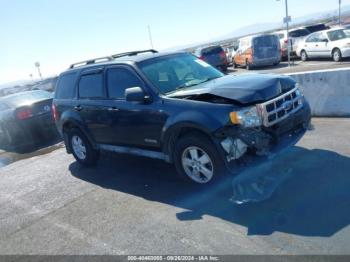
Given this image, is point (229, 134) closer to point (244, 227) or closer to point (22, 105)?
point (244, 227)


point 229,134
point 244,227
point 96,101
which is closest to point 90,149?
point 96,101

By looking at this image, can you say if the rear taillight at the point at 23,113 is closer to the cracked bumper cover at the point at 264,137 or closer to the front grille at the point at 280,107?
the cracked bumper cover at the point at 264,137

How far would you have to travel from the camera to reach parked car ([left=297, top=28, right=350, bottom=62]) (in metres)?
17.7

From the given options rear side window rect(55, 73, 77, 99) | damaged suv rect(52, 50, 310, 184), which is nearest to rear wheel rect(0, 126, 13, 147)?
rear side window rect(55, 73, 77, 99)

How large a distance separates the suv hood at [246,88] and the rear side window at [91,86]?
1687 mm

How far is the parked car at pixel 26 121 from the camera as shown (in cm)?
1020

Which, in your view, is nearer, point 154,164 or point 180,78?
point 180,78

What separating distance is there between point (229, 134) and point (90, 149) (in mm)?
3467

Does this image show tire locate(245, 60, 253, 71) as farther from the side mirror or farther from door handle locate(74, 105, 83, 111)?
the side mirror

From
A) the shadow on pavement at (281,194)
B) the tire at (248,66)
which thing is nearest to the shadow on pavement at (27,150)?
the shadow on pavement at (281,194)

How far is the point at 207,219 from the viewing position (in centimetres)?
442

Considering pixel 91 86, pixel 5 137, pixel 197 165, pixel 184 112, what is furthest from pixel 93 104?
pixel 5 137

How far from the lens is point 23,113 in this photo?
10172 mm

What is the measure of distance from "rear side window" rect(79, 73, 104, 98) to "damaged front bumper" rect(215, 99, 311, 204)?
2.72 meters
